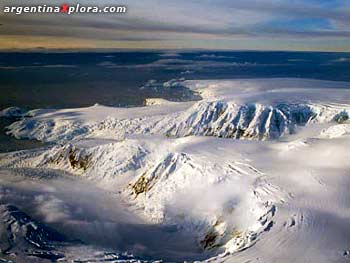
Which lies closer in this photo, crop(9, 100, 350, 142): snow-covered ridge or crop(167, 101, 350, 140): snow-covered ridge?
crop(167, 101, 350, 140): snow-covered ridge

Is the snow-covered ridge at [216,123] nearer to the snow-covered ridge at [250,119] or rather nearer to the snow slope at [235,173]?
the snow-covered ridge at [250,119]

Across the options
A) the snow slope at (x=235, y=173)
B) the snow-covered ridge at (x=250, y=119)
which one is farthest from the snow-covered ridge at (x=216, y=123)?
the snow slope at (x=235, y=173)

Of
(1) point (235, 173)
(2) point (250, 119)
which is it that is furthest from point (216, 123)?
(1) point (235, 173)

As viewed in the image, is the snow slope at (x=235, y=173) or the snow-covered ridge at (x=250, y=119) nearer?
the snow slope at (x=235, y=173)

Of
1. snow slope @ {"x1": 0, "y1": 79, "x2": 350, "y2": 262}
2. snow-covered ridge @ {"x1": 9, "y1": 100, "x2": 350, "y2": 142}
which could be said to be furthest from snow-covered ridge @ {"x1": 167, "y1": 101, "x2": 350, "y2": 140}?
snow slope @ {"x1": 0, "y1": 79, "x2": 350, "y2": 262}

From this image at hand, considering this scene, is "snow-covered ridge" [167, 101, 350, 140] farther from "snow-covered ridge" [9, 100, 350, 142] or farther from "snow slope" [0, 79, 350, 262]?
"snow slope" [0, 79, 350, 262]

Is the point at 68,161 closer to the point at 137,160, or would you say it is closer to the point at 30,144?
the point at 137,160

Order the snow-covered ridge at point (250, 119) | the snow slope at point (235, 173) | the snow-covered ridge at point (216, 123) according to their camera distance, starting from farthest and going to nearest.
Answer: the snow-covered ridge at point (216, 123), the snow-covered ridge at point (250, 119), the snow slope at point (235, 173)

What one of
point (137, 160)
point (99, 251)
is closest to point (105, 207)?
point (137, 160)
